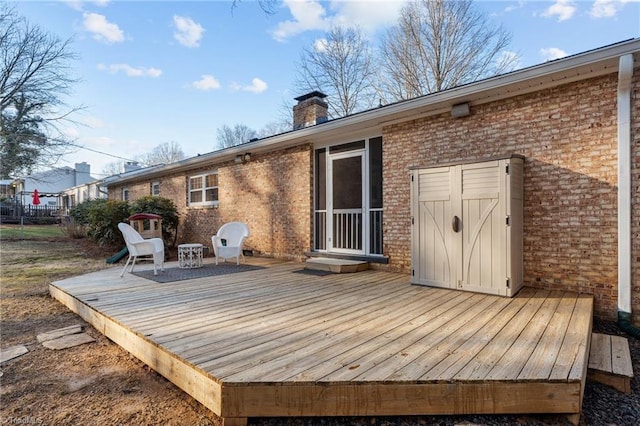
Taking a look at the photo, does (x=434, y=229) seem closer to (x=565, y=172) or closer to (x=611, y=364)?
(x=565, y=172)

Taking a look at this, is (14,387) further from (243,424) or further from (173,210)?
(173,210)

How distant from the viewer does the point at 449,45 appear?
43.4 ft

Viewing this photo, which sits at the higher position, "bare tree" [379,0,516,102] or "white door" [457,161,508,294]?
"bare tree" [379,0,516,102]

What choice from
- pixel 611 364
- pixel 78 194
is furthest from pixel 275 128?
pixel 611 364

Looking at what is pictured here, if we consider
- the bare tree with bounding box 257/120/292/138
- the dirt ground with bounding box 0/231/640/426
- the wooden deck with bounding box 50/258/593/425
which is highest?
the bare tree with bounding box 257/120/292/138

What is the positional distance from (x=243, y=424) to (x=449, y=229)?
3.49 m

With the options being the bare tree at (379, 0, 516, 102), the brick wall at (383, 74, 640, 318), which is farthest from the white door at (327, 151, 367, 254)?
the bare tree at (379, 0, 516, 102)

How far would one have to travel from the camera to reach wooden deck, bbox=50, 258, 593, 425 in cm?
193

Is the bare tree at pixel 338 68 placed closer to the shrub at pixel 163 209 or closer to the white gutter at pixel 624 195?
the shrub at pixel 163 209

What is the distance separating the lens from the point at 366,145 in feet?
21.5

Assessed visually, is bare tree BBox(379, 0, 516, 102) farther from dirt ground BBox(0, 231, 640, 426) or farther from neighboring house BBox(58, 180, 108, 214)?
neighboring house BBox(58, 180, 108, 214)

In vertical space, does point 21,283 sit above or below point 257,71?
below

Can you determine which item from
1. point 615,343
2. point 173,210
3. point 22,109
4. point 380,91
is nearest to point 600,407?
point 615,343

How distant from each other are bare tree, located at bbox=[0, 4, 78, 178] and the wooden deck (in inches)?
608
